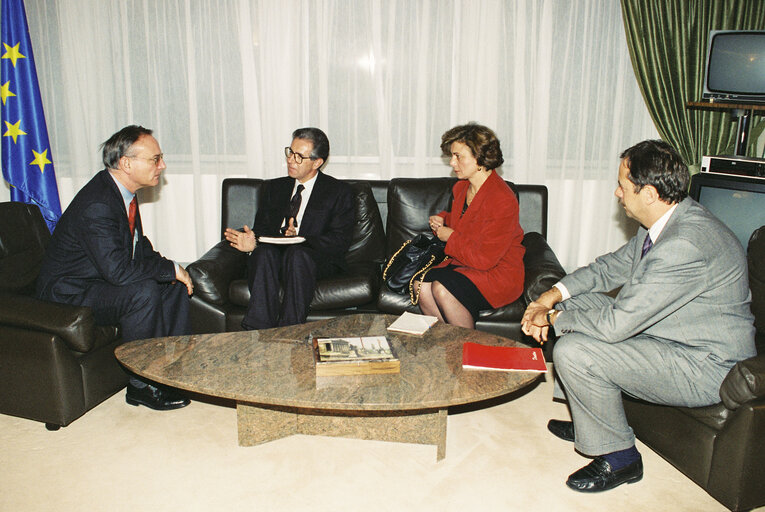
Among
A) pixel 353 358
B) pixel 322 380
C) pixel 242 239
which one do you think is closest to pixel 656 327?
pixel 353 358

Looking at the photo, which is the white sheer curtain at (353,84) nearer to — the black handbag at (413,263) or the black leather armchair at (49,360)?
the black handbag at (413,263)

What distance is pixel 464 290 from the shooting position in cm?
287

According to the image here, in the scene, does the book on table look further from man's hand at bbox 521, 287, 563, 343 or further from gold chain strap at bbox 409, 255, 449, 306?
gold chain strap at bbox 409, 255, 449, 306

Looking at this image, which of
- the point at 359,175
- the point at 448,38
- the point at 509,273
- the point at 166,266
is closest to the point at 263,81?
the point at 359,175

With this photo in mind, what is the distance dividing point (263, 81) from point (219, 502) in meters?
2.90

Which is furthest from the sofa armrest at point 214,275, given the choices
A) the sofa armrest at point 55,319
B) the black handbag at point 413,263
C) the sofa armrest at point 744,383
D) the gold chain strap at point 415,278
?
the sofa armrest at point 744,383

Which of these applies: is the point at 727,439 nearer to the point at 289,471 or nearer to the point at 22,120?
the point at 289,471

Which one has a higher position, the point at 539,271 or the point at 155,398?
the point at 539,271

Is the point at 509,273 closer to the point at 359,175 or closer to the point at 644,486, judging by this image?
the point at 644,486

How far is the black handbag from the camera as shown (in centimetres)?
303

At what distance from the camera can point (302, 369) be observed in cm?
207

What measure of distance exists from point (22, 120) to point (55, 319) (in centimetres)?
201

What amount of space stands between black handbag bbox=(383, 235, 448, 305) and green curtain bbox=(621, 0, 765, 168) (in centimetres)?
197

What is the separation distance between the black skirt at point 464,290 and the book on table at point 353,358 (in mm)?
777
